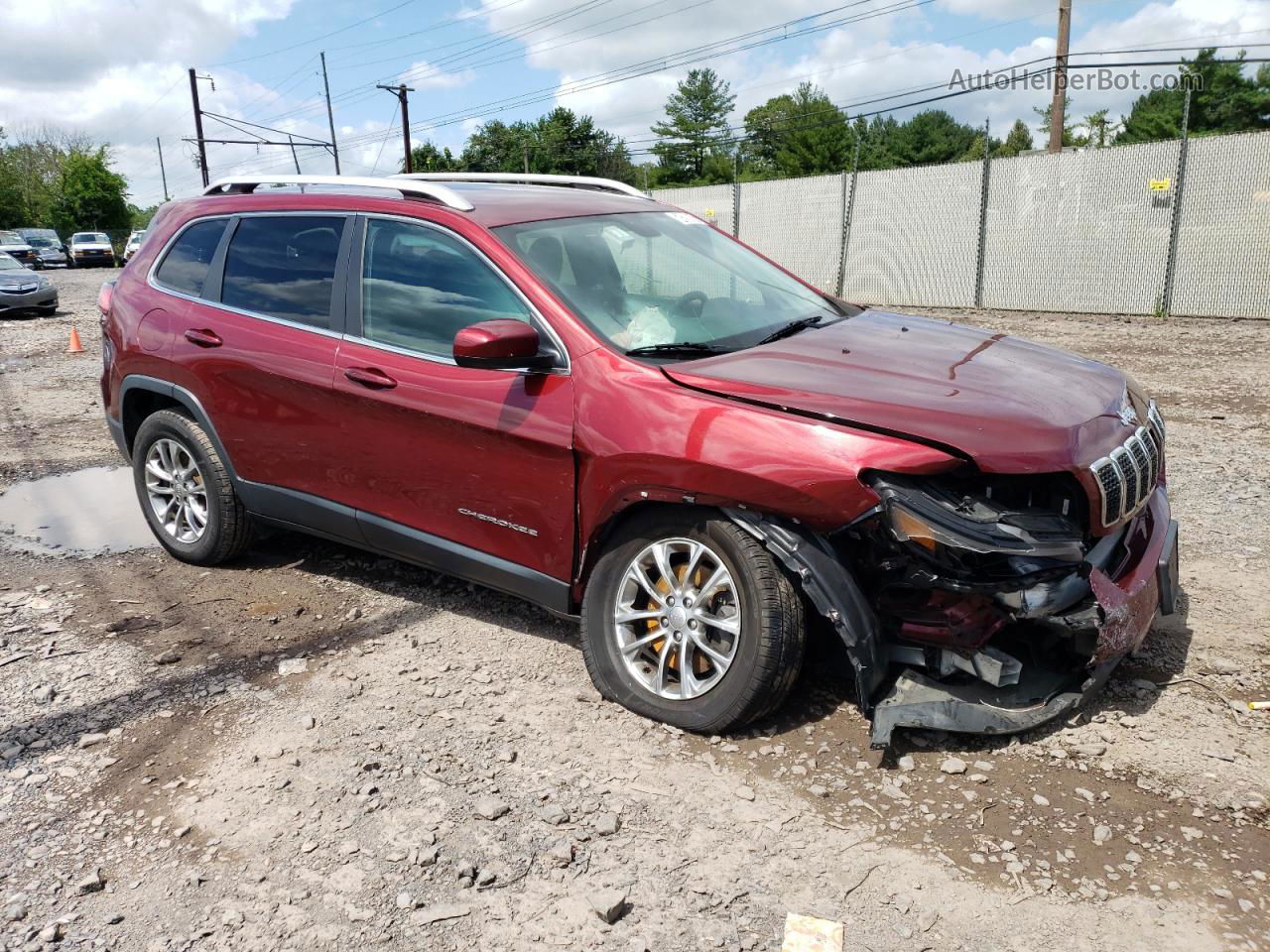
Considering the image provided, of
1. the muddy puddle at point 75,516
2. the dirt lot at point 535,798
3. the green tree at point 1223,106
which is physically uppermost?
the green tree at point 1223,106

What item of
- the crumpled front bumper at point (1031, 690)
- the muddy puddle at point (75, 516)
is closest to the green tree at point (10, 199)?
the muddy puddle at point (75, 516)

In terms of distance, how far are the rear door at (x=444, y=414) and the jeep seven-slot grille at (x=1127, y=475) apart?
5.73 ft

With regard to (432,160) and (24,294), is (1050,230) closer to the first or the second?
(24,294)

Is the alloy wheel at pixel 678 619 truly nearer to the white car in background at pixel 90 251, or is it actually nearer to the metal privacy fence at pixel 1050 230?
the metal privacy fence at pixel 1050 230

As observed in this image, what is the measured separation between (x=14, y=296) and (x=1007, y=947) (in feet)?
74.5

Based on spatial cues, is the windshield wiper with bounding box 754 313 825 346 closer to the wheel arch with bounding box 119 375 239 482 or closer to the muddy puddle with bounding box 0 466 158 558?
the wheel arch with bounding box 119 375 239 482

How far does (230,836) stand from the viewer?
3029 millimetres

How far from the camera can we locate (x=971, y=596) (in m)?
3.11

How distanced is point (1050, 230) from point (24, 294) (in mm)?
19378

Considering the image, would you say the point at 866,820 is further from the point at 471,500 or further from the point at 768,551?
the point at 471,500

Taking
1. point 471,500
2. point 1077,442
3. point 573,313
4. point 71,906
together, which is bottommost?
point 71,906

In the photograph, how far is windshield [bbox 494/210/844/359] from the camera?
384 centimetres

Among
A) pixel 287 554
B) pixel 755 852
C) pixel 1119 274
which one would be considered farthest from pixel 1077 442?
pixel 1119 274

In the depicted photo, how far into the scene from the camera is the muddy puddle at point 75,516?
5711mm
